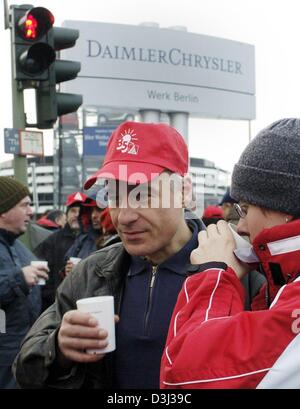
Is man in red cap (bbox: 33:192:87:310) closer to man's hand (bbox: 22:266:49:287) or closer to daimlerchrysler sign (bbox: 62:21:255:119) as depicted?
man's hand (bbox: 22:266:49:287)

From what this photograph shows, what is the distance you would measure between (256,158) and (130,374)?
994 millimetres

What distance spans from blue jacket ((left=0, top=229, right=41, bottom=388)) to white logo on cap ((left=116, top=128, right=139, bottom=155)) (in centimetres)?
209

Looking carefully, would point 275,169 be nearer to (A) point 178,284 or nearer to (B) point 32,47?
(A) point 178,284

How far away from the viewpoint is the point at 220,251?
178cm

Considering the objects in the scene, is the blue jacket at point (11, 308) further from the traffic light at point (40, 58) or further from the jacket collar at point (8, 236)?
the traffic light at point (40, 58)

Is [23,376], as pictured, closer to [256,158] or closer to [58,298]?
[58,298]

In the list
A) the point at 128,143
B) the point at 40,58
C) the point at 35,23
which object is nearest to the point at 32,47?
the point at 40,58

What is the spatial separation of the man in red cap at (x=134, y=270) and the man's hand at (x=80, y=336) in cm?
9

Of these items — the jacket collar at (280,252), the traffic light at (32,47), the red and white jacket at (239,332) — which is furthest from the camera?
the traffic light at (32,47)

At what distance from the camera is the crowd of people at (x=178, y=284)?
144 cm

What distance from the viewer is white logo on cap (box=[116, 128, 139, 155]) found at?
2373 millimetres

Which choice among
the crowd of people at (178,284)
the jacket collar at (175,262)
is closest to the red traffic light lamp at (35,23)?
the crowd of people at (178,284)

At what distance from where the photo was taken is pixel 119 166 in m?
2.36
